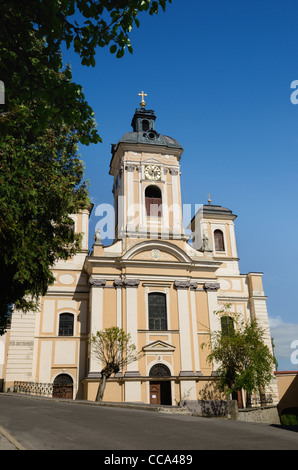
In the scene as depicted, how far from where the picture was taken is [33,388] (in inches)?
1021

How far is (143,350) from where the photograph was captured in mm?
27016

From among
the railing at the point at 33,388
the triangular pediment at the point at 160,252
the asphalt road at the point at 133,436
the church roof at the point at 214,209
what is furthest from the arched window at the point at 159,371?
the asphalt road at the point at 133,436

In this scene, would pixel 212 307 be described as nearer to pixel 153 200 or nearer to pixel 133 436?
pixel 153 200

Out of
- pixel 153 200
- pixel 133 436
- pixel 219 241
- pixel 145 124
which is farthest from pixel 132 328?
pixel 133 436

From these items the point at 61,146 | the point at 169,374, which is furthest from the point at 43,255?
the point at 169,374

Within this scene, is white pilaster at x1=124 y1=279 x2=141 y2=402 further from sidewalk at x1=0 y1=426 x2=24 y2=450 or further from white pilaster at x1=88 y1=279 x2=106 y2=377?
sidewalk at x1=0 y1=426 x2=24 y2=450

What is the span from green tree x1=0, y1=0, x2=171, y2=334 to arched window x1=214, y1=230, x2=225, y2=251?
69.4 ft

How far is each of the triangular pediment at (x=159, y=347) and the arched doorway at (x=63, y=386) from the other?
5.61 m

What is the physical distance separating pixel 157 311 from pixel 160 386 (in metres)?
4.71

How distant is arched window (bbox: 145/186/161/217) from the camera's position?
3253 centimetres

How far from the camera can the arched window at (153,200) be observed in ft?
107

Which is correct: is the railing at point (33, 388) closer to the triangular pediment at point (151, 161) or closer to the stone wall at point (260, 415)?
the stone wall at point (260, 415)
